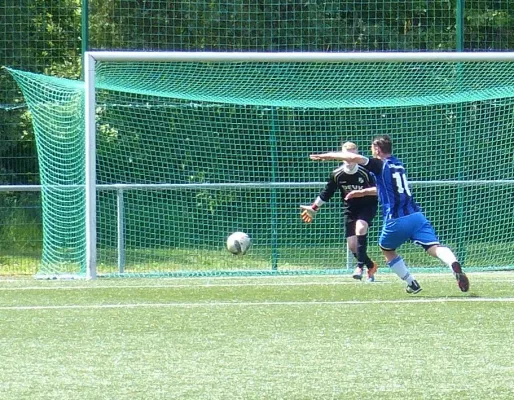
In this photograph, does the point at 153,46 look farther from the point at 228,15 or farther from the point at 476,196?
the point at 476,196

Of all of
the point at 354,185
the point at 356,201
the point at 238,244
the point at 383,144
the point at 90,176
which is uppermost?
the point at 383,144

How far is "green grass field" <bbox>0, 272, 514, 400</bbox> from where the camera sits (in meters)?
6.16

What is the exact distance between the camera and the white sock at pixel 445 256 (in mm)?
10461

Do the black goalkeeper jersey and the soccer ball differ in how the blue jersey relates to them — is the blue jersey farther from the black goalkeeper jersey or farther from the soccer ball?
the soccer ball

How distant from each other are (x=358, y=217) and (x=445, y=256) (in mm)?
2702

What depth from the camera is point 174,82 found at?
1490cm

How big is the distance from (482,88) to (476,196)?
4.67 feet

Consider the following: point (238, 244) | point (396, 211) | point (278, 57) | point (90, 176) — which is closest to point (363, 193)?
point (238, 244)

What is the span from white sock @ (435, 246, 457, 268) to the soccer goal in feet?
13.4

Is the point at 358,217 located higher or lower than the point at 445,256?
higher

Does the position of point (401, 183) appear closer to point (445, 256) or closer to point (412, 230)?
point (412, 230)

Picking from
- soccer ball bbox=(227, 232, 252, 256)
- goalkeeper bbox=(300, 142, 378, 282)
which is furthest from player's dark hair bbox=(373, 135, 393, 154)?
soccer ball bbox=(227, 232, 252, 256)

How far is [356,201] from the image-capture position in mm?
13250

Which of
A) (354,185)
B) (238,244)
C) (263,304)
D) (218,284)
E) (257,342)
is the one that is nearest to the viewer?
(257,342)
